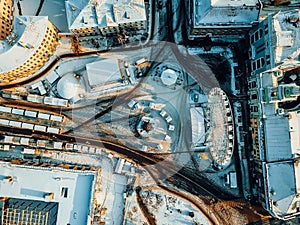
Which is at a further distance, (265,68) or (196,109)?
(196,109)

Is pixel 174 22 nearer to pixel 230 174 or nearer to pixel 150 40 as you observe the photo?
pixel 150 40

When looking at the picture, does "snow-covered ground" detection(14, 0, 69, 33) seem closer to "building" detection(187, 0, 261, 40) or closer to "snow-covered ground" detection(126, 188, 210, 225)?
"building" detection(187, 0, 261, 40)

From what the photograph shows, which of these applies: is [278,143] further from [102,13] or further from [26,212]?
[26,212]

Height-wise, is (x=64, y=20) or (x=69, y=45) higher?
(x=64, y=20)

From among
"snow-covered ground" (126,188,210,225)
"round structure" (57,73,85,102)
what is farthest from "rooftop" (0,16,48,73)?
"snow-covered ground" (126,188,210,225)

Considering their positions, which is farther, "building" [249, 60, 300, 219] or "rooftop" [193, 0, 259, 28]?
"building" [249, 60, 300, 219]

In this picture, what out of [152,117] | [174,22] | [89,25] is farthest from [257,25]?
[89,25]

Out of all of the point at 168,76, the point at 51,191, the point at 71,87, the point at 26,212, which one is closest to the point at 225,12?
the point at 168,76

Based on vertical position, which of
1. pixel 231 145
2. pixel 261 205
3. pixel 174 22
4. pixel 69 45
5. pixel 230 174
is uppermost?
pixel 174 22
